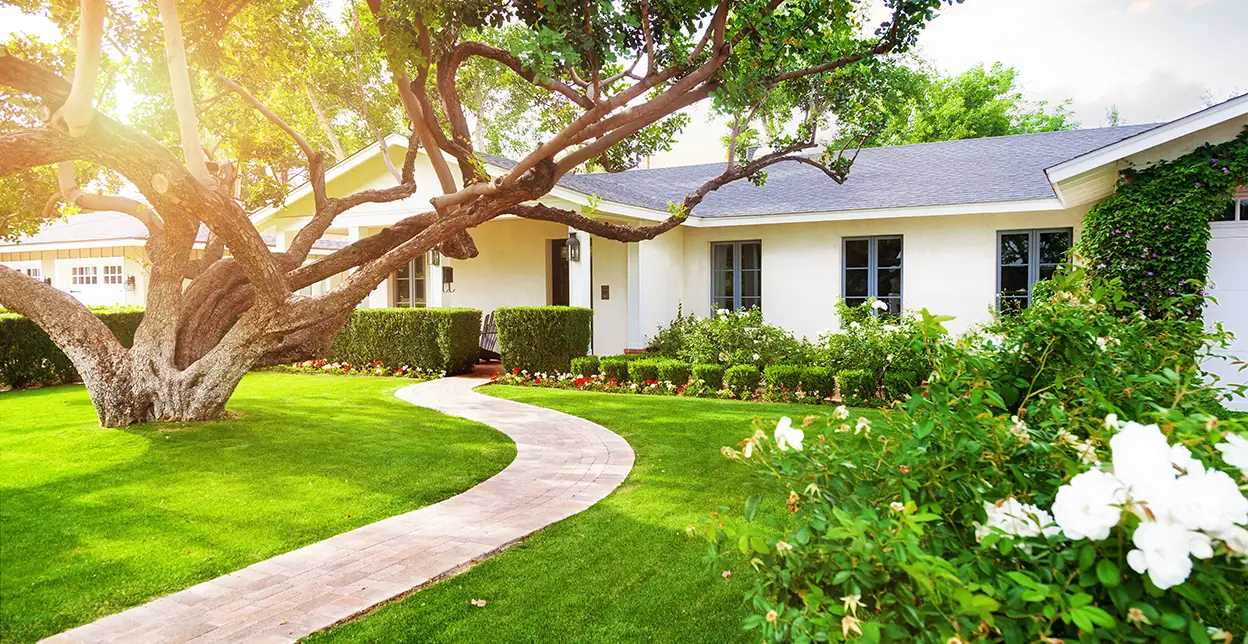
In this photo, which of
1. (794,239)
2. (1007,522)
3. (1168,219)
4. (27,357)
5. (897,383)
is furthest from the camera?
(794,239)

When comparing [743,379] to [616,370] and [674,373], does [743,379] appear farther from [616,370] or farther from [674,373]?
[616,370]

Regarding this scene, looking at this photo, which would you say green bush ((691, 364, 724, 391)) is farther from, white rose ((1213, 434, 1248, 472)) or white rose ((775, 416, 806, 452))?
white rose ((1213, 434, 1248, 472))

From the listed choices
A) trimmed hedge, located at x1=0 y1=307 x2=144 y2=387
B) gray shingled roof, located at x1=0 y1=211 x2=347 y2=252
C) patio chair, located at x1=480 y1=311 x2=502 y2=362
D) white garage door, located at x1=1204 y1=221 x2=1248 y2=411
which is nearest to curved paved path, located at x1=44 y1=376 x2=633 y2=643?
white garage door, located at x1=1204 y1=221 x2=1248 y2=411

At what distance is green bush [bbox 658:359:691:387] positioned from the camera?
11.0 m

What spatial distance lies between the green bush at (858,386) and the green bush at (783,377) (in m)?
0.68

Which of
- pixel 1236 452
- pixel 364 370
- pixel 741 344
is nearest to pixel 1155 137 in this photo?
pixel 741 344

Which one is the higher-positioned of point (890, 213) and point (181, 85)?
point (181, 85)

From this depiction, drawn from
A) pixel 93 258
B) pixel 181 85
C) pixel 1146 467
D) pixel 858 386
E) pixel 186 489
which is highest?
pixel 181 85

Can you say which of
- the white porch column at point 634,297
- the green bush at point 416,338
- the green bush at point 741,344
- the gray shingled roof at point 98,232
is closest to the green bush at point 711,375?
the green bush at point 741,344

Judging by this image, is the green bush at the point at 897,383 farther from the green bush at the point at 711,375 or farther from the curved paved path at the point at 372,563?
the curved paved path at the point at 372,563

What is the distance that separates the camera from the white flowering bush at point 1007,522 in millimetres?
1343

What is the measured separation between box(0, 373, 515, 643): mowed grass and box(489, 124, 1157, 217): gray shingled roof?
22.5 ft

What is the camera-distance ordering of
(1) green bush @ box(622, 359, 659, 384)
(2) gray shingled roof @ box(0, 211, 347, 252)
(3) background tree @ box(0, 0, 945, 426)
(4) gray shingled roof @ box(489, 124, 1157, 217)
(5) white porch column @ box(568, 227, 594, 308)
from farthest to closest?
(2) gray shingled roof @ box(0, 211, 347, 252)
(5) white porch column @ box(568, 227, 594, 308)
(4) gray shingled roof @ box(489, 124, 1157, 217)
(1) green bush @ box(622, 359, 659, 384)
(3) background tree @ box(0, 0, 945, 426)

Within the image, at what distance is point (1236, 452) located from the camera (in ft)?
4.79
